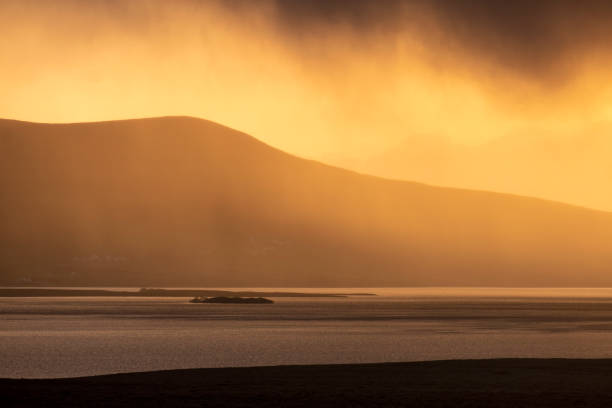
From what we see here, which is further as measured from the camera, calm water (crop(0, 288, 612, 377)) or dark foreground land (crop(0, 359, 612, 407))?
calm water (crop(0, 288, 612, 377))

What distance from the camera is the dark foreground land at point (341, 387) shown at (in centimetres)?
3756

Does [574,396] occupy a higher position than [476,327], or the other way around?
[476,327]

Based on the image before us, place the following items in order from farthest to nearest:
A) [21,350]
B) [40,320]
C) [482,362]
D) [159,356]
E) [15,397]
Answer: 1. [40,320]
2. [21,350]
3. [159,356]
4. [482,362]
5. [15,397]

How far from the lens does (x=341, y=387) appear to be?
41.7m

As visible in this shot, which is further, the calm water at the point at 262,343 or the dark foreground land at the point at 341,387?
the calm water at the point at 262,343

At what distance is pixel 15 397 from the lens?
125 feet

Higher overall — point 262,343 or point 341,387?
point 262,343

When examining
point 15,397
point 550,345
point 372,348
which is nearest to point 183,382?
point 15,397

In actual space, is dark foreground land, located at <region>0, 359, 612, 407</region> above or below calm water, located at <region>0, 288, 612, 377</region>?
below

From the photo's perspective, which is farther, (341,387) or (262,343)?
(262,343)

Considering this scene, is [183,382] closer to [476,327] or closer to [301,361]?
[301,361]

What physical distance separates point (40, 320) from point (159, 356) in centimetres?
5956

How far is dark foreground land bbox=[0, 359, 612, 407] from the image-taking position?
37.6 meters

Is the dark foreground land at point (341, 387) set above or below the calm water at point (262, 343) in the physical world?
below
